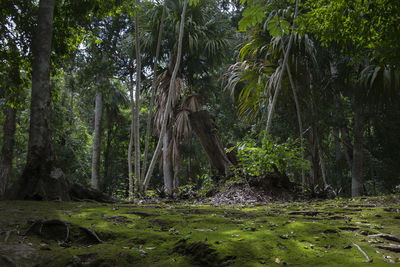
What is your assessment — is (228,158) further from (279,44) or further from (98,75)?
(98,75)

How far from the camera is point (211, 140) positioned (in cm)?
738

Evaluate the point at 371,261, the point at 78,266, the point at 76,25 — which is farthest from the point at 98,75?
the point at 371,261

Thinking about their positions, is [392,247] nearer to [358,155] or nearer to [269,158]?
[269,158]

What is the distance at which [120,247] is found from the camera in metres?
2.32

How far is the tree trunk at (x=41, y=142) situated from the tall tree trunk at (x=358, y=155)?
7796 mm

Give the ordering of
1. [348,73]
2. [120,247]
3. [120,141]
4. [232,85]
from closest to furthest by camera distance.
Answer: [120,247] < [232,85] < [348,73] < [120,141]

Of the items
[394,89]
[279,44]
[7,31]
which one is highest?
[279,44]

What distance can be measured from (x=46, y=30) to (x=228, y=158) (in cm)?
488

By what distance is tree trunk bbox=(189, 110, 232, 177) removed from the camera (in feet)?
24.0

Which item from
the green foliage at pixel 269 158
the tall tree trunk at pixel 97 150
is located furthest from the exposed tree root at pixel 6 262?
the tall tree trunk at pixel 97 150

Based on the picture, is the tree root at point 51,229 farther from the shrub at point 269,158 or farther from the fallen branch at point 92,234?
the shrub at point 269,158

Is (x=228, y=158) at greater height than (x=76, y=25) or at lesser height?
lesser

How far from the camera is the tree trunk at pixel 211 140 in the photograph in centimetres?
730

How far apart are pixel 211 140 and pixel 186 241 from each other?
504 cm
